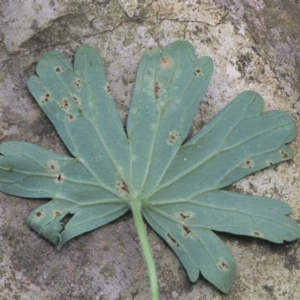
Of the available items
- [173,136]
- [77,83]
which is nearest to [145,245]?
[173,136]

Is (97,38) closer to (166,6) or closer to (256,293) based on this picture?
(166,6)

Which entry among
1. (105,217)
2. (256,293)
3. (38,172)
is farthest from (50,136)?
(256,293)

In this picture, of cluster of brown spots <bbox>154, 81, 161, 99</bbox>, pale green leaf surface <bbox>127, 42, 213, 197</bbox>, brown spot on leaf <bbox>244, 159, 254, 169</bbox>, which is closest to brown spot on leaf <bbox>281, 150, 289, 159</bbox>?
brown spot on leaf <bbox>244, 159, 254, 169</bbox>

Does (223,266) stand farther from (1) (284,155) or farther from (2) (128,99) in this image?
(2) (128,99)

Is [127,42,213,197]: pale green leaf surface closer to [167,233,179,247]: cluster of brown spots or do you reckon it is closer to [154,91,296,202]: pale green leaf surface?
[154,91,296,202]: pale green leaf surface

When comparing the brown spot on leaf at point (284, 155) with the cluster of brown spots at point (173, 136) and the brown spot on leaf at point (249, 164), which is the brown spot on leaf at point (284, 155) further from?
the cluster of brown spots at point (173, 136)

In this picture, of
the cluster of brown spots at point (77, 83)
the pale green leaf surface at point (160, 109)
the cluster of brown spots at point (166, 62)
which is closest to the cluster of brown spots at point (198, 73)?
the pale green leaf surface at point (160, 109)

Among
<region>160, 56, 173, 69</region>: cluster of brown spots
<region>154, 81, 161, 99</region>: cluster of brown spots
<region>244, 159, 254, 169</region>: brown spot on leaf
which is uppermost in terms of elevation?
<region>160, 56, 173, 69</region>: cluster of brown spots
